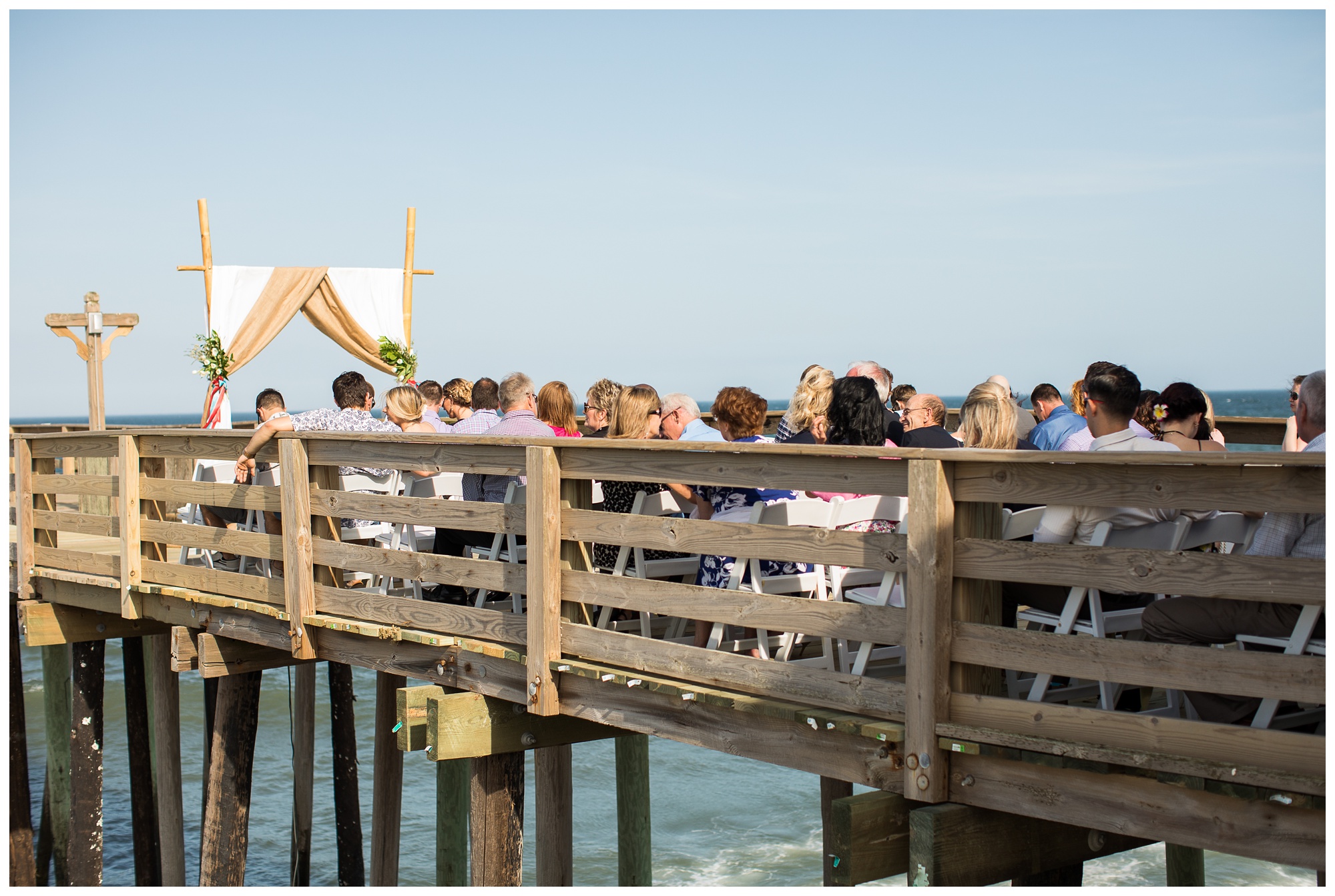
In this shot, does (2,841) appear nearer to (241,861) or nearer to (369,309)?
(241,861)

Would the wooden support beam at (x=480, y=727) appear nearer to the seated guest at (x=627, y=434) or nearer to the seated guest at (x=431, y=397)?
the seated guest at (x=627, y=434)

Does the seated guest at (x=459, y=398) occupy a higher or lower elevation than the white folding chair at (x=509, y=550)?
higher

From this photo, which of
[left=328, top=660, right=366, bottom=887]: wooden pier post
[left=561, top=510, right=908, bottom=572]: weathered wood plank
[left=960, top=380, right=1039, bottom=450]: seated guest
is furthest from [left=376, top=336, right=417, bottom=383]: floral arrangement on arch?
[left=960, top=380, right=1039, bottom=450]: seated guest

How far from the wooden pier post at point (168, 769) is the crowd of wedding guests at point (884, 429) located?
1.67 m

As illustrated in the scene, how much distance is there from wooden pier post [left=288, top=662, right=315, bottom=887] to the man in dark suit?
6.06 metres

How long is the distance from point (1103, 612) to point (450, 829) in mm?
5560

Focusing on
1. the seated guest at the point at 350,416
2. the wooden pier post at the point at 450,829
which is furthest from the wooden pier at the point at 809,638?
the wooden pier post at the point at 450,829

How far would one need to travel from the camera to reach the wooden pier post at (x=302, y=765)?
10539 millimetres

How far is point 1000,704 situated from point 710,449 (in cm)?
139

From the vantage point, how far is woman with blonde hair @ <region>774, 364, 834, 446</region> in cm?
592

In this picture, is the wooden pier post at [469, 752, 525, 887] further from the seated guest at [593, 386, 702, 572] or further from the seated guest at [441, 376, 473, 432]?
the seated guest at [441, 376, 473, 432]

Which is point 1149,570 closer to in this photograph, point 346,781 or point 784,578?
point 784,578

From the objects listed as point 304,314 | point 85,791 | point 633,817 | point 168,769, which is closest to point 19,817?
point 85,791

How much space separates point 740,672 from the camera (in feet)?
15.8
